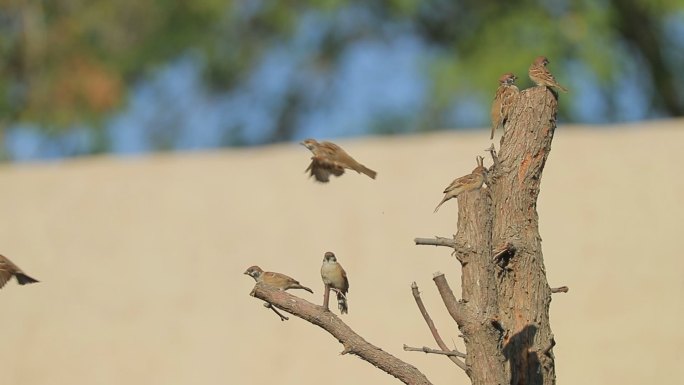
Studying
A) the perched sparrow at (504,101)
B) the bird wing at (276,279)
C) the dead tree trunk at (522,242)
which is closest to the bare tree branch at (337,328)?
the dead tree trunk at (522,242)

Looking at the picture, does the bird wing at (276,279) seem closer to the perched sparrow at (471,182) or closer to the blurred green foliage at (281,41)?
the perched sparrow at (471,182)

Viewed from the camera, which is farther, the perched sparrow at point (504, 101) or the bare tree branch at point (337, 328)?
the perched sparrow at point (504, 101)

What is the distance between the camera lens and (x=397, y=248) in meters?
8.04

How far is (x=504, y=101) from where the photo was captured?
4.24 meters

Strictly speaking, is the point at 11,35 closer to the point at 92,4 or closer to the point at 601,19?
the point at 92,4

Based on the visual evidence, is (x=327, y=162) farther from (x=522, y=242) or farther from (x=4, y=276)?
(x=4, y=276)

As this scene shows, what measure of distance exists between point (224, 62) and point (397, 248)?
971 centimetres

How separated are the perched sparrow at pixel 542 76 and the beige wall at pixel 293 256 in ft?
9.93

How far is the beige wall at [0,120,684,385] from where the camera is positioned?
25.2 ft

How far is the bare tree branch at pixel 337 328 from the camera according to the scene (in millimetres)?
3594

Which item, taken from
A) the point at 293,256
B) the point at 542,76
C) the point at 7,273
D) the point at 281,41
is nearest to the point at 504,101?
the point at 542,76

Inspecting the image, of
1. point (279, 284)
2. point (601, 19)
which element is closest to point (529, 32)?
point (601, 19)

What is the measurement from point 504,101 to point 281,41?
42.6ft

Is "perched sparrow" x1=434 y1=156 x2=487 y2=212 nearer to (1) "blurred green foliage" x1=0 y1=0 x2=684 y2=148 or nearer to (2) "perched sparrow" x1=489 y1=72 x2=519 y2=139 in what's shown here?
(2) "perched sparrow" x1=489 y1=72 x2=519 y2=139
